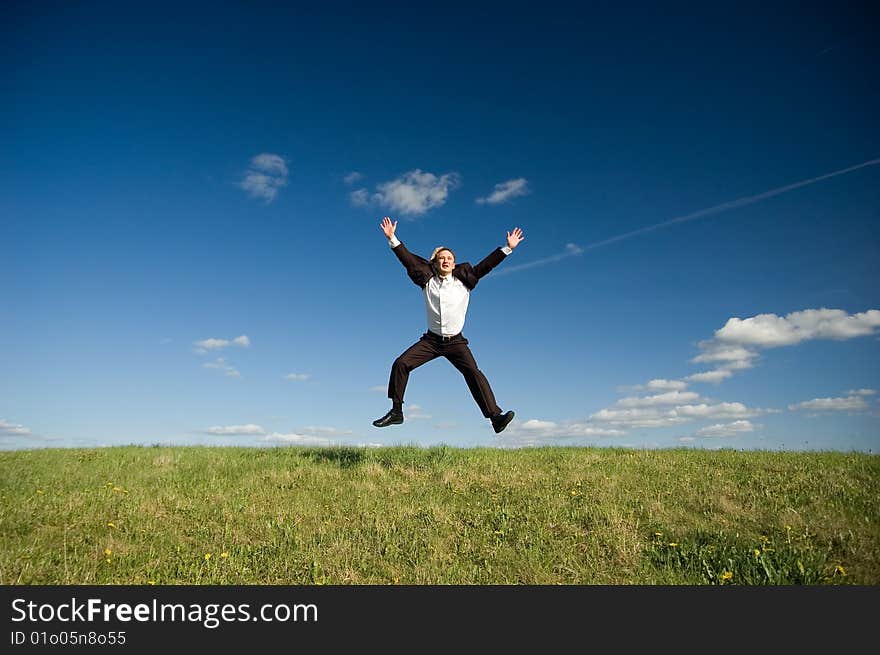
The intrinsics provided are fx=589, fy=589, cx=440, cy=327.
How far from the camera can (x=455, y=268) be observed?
1067 cm

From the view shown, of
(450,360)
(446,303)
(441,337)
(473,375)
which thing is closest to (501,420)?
(473,375)

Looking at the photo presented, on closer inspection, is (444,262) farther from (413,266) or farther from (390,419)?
(390,419)

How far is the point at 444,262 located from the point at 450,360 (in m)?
1.82

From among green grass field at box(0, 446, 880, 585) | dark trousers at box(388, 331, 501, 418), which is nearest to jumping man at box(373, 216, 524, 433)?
dark trousers at box(388, 331, 501, 418)

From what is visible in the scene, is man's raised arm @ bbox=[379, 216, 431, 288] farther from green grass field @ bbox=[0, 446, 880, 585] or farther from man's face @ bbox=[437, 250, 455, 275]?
green grass field @ bbox=[0, 446, 880, 585]

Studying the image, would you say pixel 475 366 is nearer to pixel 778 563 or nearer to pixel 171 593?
pixel 778 563

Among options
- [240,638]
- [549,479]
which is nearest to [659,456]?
[549,479]

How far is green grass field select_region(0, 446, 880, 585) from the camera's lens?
7.02 meters

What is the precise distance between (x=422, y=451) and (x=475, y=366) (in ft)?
13.6

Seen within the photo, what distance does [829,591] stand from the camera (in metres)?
5.68

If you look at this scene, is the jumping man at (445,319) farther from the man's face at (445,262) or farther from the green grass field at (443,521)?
the green grass field at (443,521)

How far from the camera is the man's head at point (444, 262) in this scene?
10453 millimetres

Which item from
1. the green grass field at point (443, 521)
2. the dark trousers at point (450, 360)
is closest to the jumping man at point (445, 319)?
the dark trousers at point (450, 360)

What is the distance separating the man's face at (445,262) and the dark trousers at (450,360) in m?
1.17
